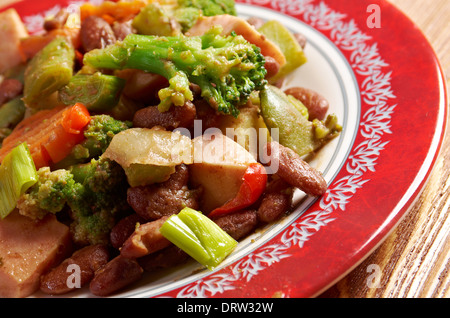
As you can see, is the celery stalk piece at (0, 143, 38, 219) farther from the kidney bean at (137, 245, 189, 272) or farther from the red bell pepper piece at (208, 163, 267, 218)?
the red bell pepper piece at (208, 163, 267, 218)

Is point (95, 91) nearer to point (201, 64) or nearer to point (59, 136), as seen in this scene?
point (59, 136)

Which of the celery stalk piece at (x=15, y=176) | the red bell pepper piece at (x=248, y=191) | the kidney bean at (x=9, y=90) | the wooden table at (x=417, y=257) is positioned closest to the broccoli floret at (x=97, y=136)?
the celery stalk piece at (x=15, y=176)

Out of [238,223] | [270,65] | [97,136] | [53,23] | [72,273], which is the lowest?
[72,273]

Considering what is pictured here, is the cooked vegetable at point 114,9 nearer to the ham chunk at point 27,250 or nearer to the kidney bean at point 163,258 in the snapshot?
the ham chunk at point 27,250

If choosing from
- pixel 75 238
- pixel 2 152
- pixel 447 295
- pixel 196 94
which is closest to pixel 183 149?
pixel 196 94

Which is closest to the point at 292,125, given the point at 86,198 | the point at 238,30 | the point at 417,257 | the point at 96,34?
the point at 238,30

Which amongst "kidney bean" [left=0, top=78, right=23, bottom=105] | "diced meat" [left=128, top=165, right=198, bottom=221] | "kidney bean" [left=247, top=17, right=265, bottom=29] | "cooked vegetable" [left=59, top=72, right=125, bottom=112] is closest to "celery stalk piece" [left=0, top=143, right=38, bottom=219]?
"cooked vegetable" [left=59, top=72, right=125, bottom=112]
